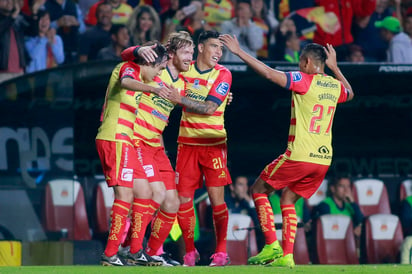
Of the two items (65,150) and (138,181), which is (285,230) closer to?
(138,181)

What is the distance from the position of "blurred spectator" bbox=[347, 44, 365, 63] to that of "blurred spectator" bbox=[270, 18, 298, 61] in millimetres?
761

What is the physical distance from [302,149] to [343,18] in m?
4.43

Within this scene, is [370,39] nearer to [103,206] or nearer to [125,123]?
[103,206]

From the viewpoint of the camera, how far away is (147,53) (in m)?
7.91

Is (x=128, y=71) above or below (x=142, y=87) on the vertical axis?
above

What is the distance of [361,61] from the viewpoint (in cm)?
1192

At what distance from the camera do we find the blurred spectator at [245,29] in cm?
1204

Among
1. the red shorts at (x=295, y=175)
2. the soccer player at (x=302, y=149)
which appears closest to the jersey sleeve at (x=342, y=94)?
the soccer player at (x=302, y=149)

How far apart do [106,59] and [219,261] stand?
10.4 ft

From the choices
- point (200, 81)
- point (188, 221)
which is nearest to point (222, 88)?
point (200, 81)

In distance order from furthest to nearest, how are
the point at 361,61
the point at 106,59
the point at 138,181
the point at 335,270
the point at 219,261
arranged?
the point at 361,61, the point at 106,59, the point at 219,261, the point at 138,181, the point at 335,270

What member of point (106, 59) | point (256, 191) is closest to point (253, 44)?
point (106, 59)

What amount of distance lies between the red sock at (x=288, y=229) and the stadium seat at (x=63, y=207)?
11.0ft

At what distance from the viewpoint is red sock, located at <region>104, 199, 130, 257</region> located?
26.0 ft
